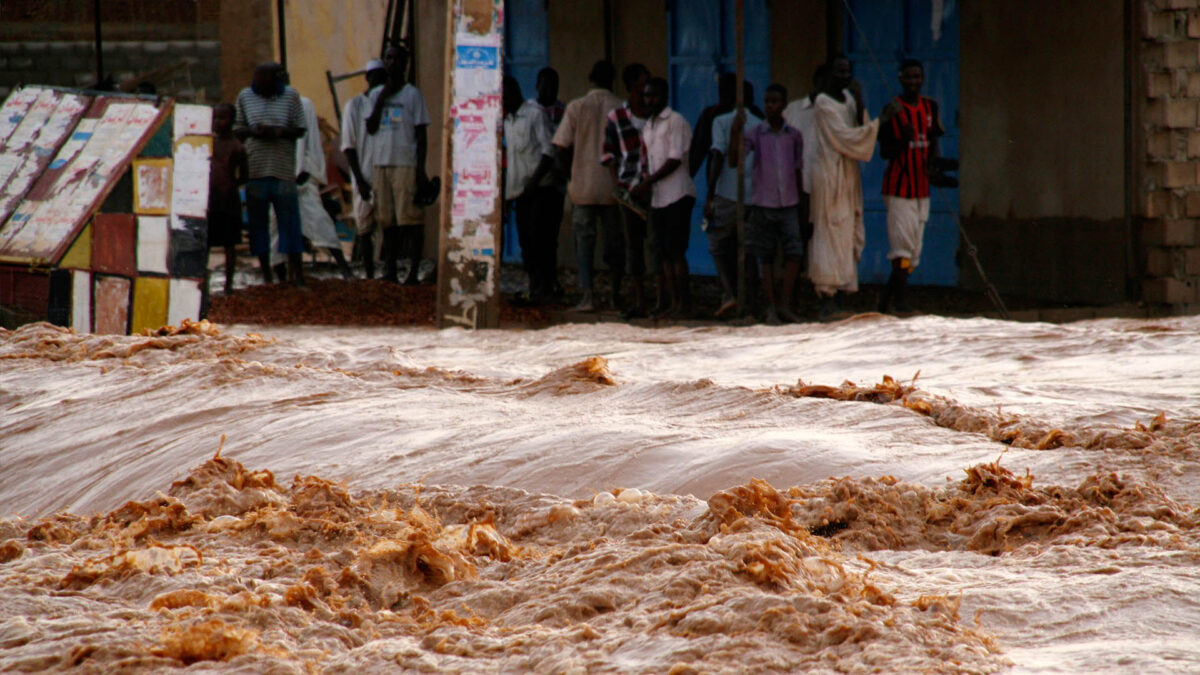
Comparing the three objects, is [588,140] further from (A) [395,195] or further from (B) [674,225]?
(A) [395,195]

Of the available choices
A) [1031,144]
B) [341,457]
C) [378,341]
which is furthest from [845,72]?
[341,457]

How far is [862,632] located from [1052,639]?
0.35 m

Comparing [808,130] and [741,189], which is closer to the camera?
[741,189]

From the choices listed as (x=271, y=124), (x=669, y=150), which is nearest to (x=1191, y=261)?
(x=669, y=150)

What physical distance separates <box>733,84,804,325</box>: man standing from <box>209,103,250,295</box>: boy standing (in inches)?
153

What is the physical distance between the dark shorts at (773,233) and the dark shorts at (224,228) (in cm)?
400

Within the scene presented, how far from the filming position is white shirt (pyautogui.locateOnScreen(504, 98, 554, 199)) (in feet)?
29.7

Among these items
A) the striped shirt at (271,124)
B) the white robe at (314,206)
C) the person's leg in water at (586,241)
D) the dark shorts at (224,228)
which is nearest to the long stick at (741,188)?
the person's leg in water at (586,241)

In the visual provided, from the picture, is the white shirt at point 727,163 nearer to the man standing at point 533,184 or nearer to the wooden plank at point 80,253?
the man standing at point 533,184

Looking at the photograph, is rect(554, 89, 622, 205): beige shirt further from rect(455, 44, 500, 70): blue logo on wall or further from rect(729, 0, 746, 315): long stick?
rect(455, 44, 500, 70): blue logo on wall

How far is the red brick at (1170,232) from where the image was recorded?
8.11 meters

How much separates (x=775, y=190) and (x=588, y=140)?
143 cm

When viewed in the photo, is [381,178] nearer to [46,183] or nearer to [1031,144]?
[46,183]

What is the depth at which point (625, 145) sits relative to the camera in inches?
322
